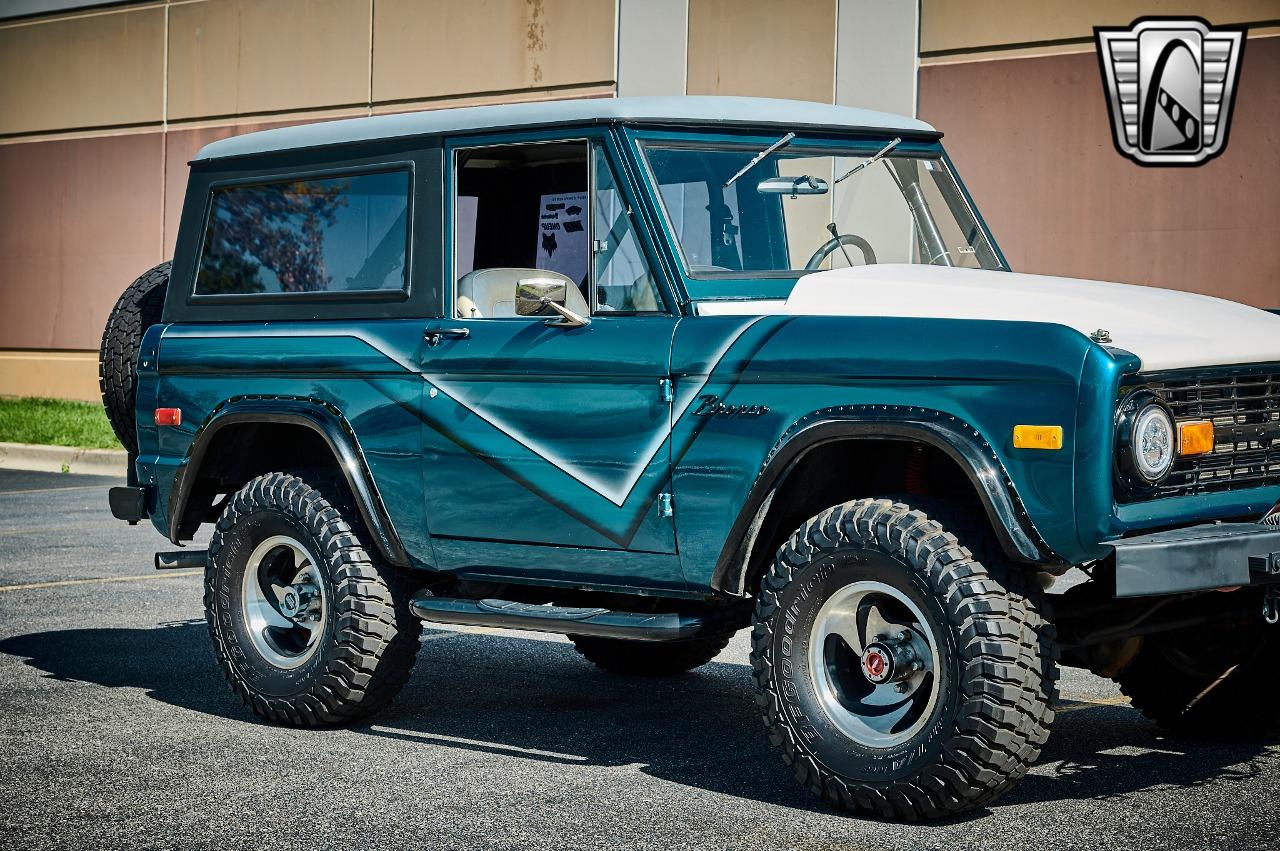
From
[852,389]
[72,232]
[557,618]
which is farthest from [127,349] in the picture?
[72,232]

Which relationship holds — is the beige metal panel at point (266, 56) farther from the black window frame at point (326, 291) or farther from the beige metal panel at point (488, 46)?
the black window frame at point (326, 291)

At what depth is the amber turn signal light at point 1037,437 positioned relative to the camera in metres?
4.82

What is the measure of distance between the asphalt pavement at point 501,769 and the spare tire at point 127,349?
1.08m

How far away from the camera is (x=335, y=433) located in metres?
6.52

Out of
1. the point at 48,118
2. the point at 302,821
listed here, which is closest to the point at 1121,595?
the point at 302,821

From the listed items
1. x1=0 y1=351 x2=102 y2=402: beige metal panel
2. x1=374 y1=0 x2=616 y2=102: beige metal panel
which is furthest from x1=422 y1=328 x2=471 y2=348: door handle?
x1=0 y1=351 x2=102 y2=402: beige metal panel

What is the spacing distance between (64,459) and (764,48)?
811cm

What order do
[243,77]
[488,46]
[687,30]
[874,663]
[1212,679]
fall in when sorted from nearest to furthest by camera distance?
[874,663], [1212,679], [687,30], [488,46], [243,77]

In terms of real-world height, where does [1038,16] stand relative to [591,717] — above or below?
above

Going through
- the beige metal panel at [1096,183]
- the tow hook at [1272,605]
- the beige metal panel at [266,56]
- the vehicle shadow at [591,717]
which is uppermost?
the beige metal panel at [266,56]

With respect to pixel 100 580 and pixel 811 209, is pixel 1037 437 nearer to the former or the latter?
pixel 811 209

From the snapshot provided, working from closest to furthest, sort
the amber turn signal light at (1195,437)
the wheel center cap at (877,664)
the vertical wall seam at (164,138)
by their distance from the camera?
the amber turn signal light at (1195,437)
the wheel center cap at (877,664)
the vertical wall seam at (164,138)

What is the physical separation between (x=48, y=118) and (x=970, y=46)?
13.8 metres

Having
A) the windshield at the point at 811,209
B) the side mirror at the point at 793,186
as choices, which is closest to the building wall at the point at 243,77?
the windshield at the point at 811,209
